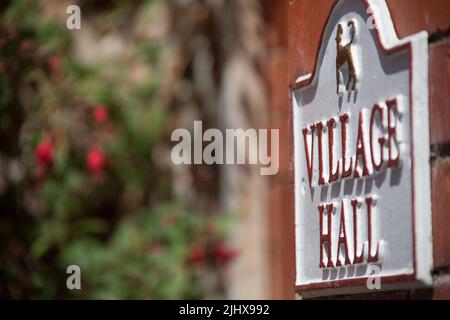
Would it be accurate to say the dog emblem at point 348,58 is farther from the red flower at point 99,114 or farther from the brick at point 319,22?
the red flower at point 99,114

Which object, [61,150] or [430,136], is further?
[61,150]

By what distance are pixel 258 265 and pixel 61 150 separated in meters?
1.21

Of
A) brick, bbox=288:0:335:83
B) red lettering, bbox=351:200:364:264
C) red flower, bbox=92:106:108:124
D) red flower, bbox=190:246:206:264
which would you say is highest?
red flower, bbox=92:106:108:124

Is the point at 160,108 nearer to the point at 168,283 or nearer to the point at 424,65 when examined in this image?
the point at 168,283

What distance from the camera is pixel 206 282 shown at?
16.5 feet

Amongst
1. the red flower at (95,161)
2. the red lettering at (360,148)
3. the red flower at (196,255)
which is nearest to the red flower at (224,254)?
the red flower at (196,255)

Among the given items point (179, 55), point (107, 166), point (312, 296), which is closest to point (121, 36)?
point (179, 55)

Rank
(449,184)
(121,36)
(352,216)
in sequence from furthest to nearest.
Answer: (121,36), (352,216), (449,184)

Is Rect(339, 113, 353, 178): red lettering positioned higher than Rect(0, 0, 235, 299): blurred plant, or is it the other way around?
Rect(0, 0, 235, 299): blurred plant

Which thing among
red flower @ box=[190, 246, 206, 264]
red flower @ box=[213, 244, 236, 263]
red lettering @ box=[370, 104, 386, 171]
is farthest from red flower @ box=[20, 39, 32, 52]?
red lettering @ box=[370, 104, 386, 171]

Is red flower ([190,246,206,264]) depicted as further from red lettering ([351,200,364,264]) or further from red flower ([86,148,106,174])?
red lettering ([351,200,364,264])

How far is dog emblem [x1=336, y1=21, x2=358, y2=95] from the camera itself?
1.46 meters

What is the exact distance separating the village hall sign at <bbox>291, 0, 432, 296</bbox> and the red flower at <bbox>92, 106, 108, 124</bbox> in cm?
283

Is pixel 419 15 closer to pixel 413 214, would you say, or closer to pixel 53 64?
pixel 413 214
